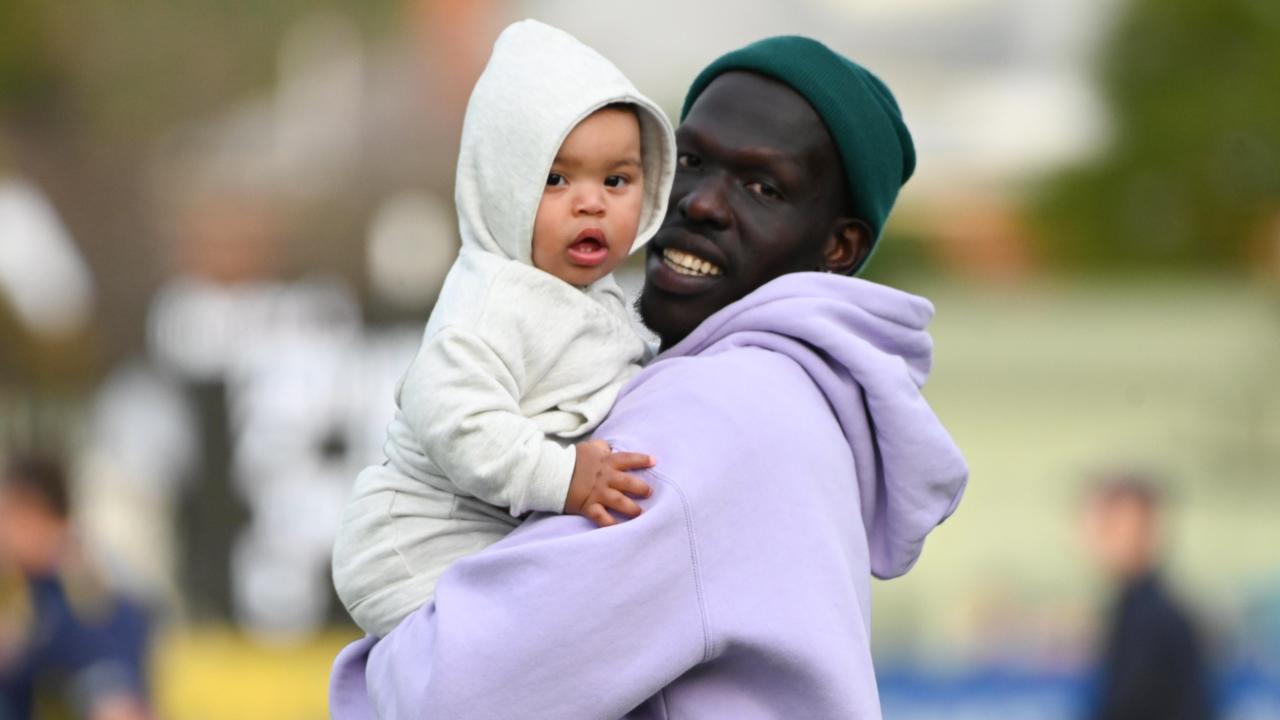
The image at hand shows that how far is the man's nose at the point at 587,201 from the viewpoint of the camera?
6.49 feet

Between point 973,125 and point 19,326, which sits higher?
point 973,125

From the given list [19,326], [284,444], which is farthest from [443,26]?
[284,444]

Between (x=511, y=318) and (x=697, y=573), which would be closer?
(x=697, y=573)

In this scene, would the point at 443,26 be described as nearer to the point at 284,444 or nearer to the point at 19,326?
the point at 19,326

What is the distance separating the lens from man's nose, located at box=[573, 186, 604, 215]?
1978 millimetres

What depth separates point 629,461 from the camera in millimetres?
1829

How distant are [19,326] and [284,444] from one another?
2.91 meters

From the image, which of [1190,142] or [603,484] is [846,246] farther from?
[1190,142]

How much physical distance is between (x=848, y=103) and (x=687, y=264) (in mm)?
246

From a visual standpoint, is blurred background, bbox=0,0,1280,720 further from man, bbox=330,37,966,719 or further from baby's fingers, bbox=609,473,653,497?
baby's fingers, bbox=609,473,653,497

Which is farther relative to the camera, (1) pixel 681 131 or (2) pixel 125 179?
(2) pixel 125 179

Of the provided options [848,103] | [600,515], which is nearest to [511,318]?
[600,515]

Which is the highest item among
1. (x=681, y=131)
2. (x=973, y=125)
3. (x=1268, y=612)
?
(x=681, y=131)

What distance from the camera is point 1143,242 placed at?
15945 millimetres
